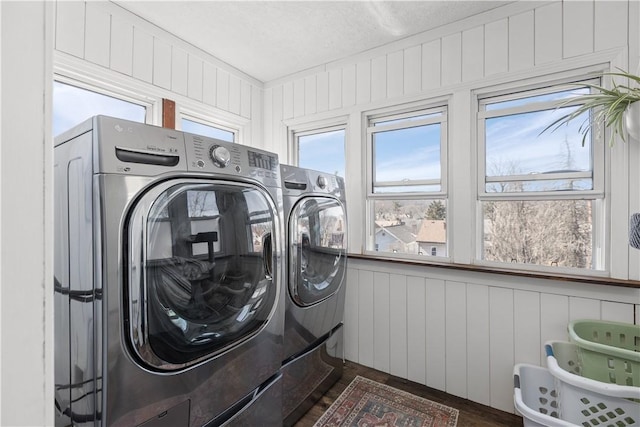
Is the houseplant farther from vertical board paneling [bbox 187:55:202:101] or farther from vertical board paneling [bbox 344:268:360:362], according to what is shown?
vertical board paneling [bbox 187:55:202:101]

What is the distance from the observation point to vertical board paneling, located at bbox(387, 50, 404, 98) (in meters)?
2.28

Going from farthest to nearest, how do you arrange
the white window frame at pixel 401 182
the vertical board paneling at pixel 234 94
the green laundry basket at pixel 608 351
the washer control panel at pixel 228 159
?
the vertical board paneling at pixel 234 94
the white window frame at pixel 401 182
the green laundry basket at pixel 608 351
the washer control panel at pixel 228 159

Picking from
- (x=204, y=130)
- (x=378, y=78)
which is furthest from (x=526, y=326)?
(x=204, y=130)

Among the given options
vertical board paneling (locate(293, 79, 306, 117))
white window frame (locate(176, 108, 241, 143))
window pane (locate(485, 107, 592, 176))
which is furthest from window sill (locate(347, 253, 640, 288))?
white window frame (locate(176, 108, 241, 143))

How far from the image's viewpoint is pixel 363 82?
8.05 ft

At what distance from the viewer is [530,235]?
194 centimetres

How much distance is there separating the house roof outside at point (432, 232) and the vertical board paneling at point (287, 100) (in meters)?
1.57

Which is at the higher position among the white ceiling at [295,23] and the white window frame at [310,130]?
the white ceiling at [295,23]

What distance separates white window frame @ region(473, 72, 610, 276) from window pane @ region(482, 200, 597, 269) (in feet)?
0.12

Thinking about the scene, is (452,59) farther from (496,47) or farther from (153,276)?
(153,276)

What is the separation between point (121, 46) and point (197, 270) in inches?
66.1

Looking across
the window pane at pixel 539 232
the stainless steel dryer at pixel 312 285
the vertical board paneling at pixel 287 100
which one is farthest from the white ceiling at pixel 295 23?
the window pane at pixel 539 232

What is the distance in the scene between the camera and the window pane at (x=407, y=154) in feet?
7.48

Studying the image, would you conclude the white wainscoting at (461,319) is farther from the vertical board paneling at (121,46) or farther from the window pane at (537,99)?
the vertical board paneling at (121,46)
